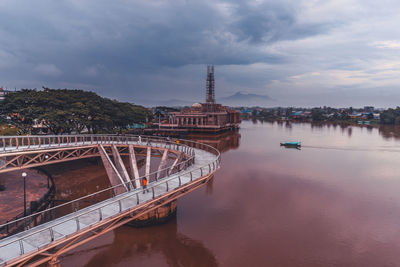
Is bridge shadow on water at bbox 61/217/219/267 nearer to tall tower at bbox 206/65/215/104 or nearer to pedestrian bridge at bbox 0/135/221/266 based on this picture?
pedestrian bridge at bbox 0/135/221/266

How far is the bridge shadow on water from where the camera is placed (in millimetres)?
15922

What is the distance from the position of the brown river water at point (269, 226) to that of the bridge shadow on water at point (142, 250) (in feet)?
0.23

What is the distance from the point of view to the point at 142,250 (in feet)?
56.2

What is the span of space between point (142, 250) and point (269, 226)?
39.1 feet

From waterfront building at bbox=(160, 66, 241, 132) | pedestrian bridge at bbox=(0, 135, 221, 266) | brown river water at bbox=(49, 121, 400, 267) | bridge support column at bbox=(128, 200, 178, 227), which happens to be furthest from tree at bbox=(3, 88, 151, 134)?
waterfront building at bbox=(160, 66, 241, 132)

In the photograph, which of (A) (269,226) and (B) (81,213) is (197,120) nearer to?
(A) (269,226)

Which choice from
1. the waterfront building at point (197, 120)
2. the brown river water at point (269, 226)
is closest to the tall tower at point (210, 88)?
the waterfront building at point (197, 120)

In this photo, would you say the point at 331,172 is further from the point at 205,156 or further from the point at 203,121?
the point at 203,121

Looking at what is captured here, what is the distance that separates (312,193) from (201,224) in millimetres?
17069

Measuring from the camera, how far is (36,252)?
9.66 meters

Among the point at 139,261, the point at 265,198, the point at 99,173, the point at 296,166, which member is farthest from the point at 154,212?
the point at 296,166

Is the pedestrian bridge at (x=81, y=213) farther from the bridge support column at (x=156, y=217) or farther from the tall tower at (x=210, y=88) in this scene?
the tall tower at (x=210, y=88)

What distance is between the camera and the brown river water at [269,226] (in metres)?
16.5

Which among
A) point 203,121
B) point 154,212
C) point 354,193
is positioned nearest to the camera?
point 154,212
